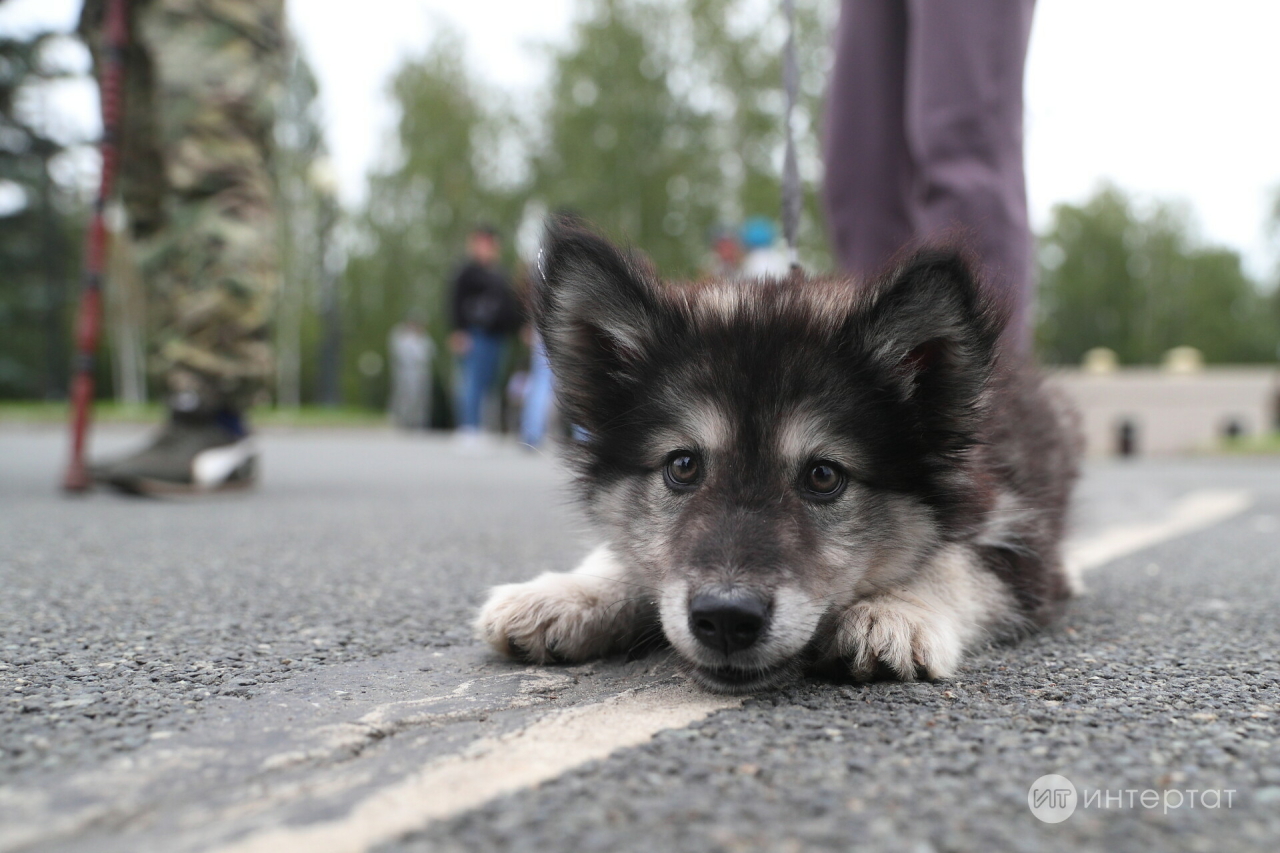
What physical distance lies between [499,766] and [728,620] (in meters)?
0.58

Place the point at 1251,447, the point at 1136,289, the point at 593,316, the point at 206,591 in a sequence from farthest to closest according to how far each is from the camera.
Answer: the point at 1136,289
the point at 1251,447
the point at 206,591
the point at 593,316

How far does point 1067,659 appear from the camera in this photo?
8.13 ft

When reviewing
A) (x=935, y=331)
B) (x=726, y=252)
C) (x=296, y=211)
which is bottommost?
(x=935, y=331)

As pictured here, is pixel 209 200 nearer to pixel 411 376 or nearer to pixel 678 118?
pixel 411 376

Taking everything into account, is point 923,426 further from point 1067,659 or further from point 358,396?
point 358,396

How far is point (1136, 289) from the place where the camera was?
61844 millimetres

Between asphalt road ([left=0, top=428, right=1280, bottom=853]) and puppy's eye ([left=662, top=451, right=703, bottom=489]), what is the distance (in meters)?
0.47

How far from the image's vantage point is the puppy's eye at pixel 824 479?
7.88 feet

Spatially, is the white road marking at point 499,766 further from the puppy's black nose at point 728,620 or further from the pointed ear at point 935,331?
the pointed ear at point 935,331

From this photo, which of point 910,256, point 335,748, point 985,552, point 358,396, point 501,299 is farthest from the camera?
point 358,396

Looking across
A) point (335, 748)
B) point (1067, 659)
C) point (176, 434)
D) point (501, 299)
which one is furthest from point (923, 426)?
point (501, 299)

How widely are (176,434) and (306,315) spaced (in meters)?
57.1

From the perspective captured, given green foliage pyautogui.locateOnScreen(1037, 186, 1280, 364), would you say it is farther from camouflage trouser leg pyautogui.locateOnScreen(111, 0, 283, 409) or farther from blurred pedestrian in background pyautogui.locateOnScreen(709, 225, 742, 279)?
camouflage trouser leg pyautogui.locateOnScreen(111, 0, 283, 409)

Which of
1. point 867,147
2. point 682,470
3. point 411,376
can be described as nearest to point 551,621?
point 682,470
